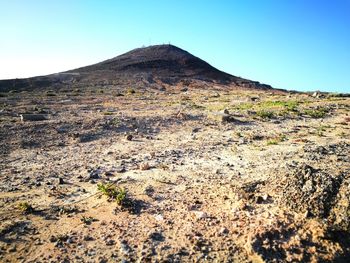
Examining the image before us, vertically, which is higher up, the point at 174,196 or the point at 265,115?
the point at 265,115

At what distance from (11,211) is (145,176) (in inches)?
130

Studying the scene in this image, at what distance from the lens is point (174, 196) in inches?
288

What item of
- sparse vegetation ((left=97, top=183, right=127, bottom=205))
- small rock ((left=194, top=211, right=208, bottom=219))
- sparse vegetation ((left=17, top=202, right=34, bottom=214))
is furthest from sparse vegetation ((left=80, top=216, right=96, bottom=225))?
small rock ((left=194, top=211, right=208, bottom=219))

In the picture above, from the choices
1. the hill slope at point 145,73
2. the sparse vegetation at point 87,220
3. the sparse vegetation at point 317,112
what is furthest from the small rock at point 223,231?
the hill slope at point 145,73

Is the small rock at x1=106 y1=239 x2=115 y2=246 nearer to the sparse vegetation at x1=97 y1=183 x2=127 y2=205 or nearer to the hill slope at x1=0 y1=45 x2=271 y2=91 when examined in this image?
the sparse vegetation at x1=97 y1=183 x2=127 y2=205

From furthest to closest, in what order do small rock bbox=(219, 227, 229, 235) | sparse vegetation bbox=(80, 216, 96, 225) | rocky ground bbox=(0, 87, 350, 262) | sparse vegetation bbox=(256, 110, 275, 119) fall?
sparse vegetation bbox=(256, 110, 275, 119)
sparse vegetation bbox=(80, 216, 96, 225)
small rock bbox=(219, 227, 229, 235)
rocky ground bbox=(0, 87, 350, 262)

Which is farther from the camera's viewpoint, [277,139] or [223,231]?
[277,139]

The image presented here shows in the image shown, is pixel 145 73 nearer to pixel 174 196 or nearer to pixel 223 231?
pixel 174 196

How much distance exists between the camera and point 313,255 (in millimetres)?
5145

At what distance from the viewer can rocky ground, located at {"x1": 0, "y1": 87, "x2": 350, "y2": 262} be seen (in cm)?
539

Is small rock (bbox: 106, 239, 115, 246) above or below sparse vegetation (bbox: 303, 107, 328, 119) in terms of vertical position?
below

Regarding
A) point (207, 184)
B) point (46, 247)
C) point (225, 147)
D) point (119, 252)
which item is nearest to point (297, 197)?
point (207, 184)

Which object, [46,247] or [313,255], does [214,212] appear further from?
[46,247]

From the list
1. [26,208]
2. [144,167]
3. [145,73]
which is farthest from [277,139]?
[145,73]
